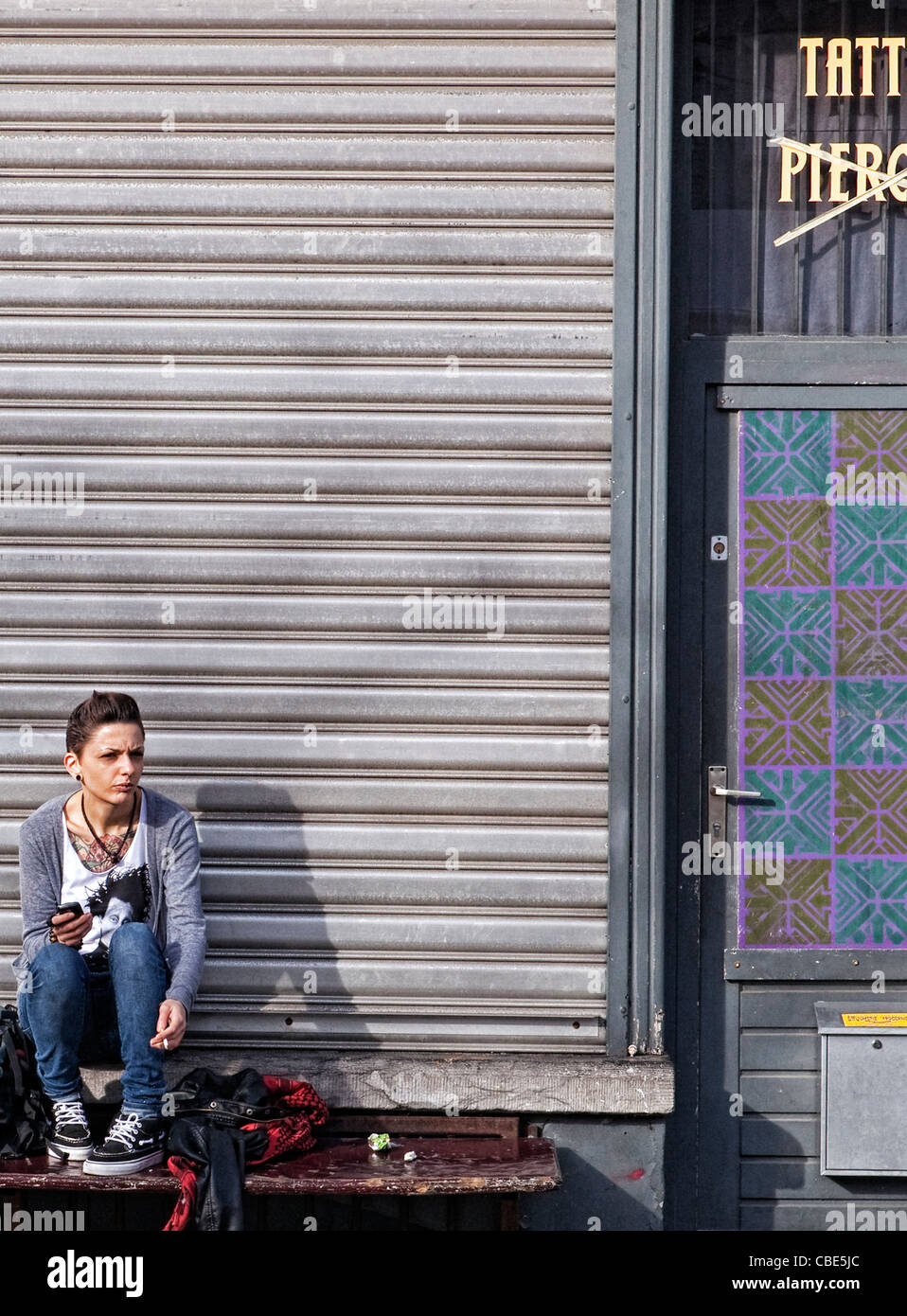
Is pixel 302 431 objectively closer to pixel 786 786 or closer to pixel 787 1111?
pixel 786 786

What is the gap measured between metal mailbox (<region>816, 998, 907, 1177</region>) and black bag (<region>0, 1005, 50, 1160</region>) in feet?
9.25

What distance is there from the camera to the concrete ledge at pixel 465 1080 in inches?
181

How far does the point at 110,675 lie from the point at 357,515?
1106 millimetres

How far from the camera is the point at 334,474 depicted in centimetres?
482

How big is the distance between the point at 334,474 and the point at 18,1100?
2431 millimetres

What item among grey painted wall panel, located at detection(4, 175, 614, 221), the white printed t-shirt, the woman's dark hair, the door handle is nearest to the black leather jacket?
the white printed t-shirt

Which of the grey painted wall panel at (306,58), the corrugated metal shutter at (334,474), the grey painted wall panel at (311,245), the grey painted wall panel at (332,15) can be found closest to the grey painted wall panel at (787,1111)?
the corrugated metal shutter at (334,474)

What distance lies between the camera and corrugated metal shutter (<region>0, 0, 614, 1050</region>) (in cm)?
478

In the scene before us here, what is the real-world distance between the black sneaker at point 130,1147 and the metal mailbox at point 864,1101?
2.44 m

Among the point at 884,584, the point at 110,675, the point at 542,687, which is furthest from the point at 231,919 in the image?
the point at 884,584

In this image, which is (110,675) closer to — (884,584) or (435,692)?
(435,692)

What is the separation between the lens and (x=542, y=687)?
4.80 m

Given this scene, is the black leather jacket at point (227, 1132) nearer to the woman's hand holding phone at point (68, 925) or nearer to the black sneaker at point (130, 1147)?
the black sneaker at point (130, 1147)

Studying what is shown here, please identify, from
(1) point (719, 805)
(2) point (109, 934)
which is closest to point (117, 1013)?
(2) point (109, 934)
